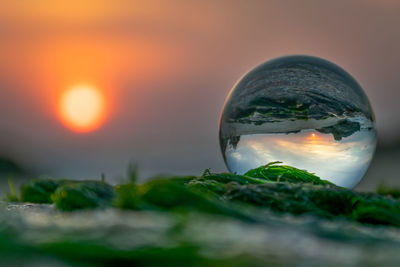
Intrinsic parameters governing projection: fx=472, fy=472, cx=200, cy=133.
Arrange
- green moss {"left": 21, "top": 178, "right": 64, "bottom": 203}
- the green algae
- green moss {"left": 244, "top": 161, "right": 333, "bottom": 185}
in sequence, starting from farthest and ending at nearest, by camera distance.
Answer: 1. green moss {"left": 244, "top": 161, "right": 333, "bottom": 185}
2. green moss {"left": 21, "top": 178, "right": 64, "bottom": 203}
3. the green algae

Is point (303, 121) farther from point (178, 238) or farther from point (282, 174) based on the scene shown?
point (178, 238)

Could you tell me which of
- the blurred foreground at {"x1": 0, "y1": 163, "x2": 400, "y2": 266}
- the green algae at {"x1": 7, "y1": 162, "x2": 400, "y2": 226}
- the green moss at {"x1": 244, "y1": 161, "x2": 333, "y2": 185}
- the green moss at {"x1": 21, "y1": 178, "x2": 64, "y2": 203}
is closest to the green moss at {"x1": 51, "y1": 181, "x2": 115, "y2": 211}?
the green algae at {"x1": 7, "y1": 162, "x2": 400, "y2": 226}

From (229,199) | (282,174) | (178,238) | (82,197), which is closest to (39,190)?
(82,197)

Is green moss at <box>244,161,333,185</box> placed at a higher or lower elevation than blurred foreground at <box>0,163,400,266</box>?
lower

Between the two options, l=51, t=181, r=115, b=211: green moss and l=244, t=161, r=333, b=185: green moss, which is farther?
l=244, t=161, r=333, b=185: green moss

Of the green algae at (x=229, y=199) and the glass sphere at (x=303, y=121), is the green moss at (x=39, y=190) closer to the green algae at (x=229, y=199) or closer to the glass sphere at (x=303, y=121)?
the green algae at (x=229, y=199)

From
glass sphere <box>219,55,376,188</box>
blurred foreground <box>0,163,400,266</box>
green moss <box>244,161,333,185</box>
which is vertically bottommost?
→ green moss <box>244,161,333,185</box>

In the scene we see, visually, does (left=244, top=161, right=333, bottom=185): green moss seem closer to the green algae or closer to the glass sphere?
the glass sphere

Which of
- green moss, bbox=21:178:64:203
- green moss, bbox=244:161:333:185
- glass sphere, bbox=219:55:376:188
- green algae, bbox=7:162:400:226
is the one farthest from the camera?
glass sphere, bbox=219:55:376:188

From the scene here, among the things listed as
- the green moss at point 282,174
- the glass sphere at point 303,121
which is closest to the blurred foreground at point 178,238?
the green moss at point 282,174

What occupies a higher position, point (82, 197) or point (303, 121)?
point (303, 121)
